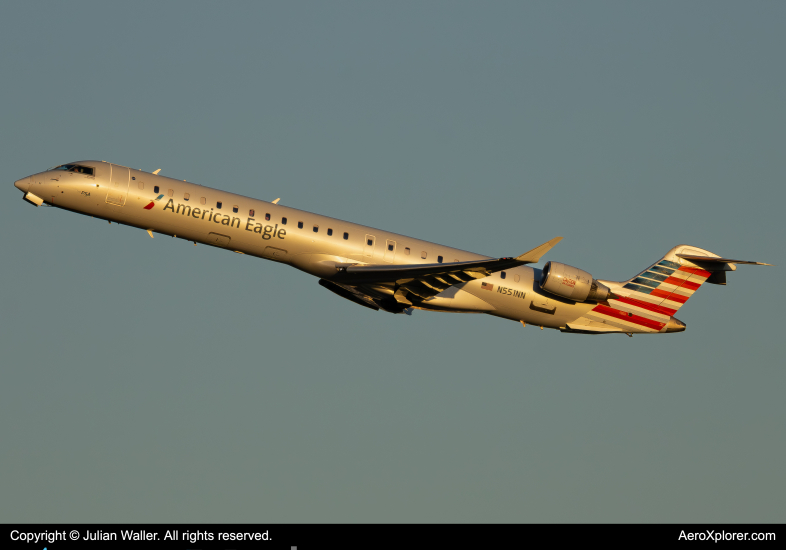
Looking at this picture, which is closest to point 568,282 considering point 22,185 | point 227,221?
point 227,221

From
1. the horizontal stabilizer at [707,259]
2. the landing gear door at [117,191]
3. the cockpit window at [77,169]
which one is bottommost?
the horizontal stabilizer at [707,259]

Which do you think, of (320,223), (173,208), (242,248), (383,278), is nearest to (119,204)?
(173,208)

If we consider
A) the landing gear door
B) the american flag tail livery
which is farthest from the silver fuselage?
the american flag tail livery

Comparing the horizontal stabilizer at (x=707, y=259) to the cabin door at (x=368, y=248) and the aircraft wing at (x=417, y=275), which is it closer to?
the aircraft wing at (x=417, y=275)

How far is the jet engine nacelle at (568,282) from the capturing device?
35.8m

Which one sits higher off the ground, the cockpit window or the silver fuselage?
the cockpit window

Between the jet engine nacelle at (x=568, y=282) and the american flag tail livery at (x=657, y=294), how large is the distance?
4.60 feet

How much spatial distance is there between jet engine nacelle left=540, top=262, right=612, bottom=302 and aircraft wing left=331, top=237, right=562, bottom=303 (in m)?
3.13

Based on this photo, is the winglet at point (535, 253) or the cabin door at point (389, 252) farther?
the cabin door at point (389, 252)

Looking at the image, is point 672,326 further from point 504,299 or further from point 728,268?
point 504,299

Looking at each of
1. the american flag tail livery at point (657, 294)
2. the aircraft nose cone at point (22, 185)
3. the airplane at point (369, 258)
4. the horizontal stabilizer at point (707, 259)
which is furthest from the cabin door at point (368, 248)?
the horizontal stabilizer at point (707, 259)

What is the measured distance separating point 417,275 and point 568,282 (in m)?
6.15

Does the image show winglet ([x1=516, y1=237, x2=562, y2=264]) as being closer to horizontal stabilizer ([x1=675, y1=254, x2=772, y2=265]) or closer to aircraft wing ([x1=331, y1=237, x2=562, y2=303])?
aircraft wing ([x1=331, y1=237, x2=562, y2=303])

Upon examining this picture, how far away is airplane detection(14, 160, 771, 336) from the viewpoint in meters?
32.8
